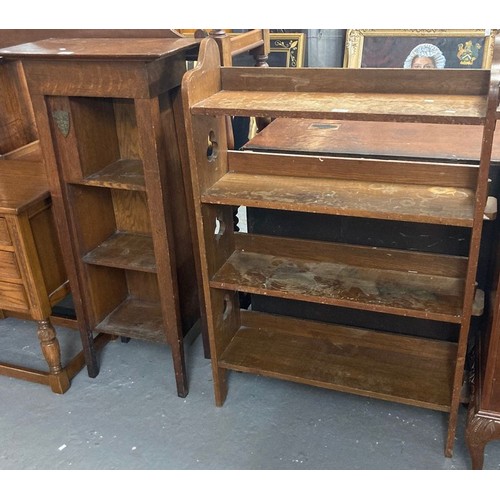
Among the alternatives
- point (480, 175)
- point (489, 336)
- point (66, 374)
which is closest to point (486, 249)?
point (489, 336)

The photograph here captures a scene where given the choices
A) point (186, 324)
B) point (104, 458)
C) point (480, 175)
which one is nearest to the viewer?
point (480, 175)

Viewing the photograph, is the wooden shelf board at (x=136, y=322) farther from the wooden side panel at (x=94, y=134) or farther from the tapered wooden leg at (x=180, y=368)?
the wooden side panel at (x=94, y=134)

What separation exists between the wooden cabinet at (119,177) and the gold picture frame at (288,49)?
2298 mm

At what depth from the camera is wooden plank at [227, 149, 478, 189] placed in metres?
1.82

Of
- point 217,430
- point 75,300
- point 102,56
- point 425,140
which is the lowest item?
point 217,430

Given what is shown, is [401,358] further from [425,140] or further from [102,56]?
[102,56]

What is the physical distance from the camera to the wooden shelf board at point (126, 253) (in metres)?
2.17

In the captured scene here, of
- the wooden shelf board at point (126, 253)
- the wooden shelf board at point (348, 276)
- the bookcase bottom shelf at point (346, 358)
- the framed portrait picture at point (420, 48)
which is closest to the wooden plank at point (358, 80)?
the wooden shelf board at point (348, 276)

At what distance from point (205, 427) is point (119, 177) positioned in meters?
1.04

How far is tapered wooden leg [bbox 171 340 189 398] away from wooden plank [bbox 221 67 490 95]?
104 cm

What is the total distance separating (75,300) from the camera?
2275 mm

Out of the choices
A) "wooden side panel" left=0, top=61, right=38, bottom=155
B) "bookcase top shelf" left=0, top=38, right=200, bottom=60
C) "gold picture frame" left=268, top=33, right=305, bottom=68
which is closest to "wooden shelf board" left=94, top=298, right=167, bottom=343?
"wooden side panel" left=0, top=61, right=38, bottom=155

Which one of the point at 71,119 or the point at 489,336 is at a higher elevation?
the point at 71,119

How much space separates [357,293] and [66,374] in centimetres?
135
